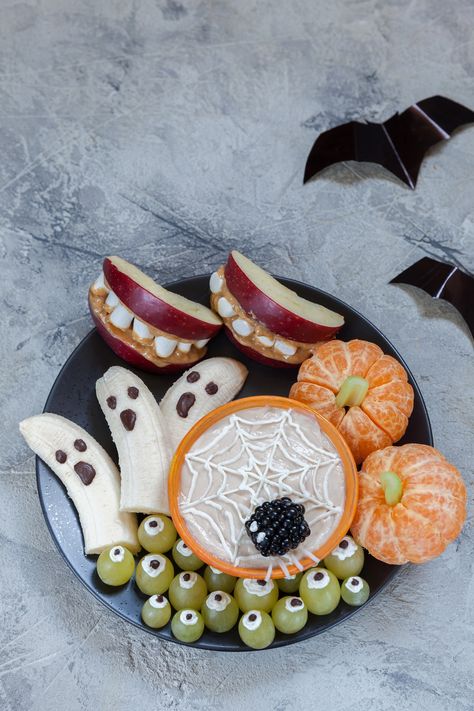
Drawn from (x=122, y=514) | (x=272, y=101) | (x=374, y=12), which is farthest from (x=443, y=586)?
(x=374, y=12)

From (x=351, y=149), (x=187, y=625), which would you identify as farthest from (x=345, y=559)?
(x=351, y=149)

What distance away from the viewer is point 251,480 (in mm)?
2141

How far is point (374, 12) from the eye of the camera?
2.94 metres

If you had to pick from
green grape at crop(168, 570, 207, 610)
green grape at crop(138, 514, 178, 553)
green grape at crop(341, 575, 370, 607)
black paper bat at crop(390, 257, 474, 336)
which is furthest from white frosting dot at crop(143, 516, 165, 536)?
black paper bat at crop(390, 257, 474, 336)

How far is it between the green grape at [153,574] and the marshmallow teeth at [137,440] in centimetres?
12

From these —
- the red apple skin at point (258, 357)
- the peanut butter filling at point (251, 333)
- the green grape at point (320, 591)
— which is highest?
the peanut butter filling at point (251, 333)

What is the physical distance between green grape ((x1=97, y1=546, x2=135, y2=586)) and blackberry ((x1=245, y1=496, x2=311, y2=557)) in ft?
1.13

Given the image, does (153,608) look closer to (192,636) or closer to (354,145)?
(192,636)

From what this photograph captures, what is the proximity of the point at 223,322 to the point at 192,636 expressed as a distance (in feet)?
2.74

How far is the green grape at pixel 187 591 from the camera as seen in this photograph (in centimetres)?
216

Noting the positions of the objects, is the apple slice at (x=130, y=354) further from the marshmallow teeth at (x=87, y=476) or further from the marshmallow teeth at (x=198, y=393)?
the marshmallow teeth at (x=87, y=476)

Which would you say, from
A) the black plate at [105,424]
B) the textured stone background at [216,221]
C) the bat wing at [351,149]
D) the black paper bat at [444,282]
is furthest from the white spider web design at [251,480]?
the bat wing at [351,149]

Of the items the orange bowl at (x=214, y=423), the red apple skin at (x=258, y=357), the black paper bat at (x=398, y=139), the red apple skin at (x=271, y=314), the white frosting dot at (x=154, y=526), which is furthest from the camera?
the black paper bat at (x=398, y=139)

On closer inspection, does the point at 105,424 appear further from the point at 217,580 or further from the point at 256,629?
the point at 256,629
